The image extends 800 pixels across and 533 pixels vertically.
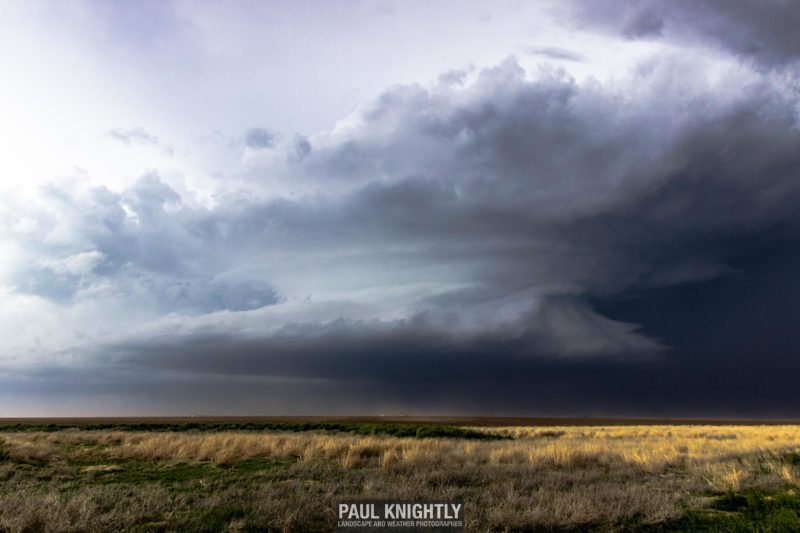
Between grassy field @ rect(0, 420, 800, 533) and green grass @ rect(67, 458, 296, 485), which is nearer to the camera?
grassy field @ rect(0, 420, 800, 533)

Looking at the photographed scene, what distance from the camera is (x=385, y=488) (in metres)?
12.0

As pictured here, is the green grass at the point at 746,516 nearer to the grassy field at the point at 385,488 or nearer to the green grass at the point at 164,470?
the grassy field at the point at 385,488

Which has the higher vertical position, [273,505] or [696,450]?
[273,505]

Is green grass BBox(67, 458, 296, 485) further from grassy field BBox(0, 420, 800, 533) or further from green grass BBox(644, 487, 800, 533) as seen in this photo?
green grass BBox(644, 487, 800, 533)

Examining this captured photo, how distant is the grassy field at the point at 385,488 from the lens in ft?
30.0

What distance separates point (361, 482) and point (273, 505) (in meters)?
3.74

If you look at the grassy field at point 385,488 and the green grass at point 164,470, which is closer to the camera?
the grassy field at point 385,488

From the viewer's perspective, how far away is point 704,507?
412 inches

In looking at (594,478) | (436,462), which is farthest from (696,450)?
(436,462)

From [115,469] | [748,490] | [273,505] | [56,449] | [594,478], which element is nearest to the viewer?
[273,505]

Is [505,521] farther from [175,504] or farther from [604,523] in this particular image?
[175,504]

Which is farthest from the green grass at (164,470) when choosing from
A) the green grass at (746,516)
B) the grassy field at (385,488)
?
the green grass at (746,516)

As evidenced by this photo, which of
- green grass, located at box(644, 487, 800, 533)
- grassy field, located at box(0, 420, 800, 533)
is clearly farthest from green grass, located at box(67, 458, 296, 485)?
green grass, located at box(644, 487, 800, 533)

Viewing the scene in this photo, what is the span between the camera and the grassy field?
9.15 m
